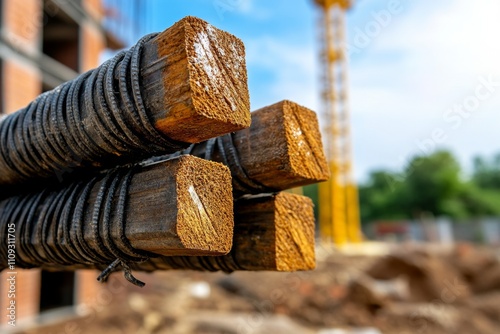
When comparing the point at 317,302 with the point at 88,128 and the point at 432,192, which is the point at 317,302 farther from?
the point at 432,192

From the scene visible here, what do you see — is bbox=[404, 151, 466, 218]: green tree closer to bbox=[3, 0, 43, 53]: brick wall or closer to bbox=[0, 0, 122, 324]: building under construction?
bbox=[0, 0, 122, 324]: building under construction

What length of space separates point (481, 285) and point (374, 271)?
2.44m

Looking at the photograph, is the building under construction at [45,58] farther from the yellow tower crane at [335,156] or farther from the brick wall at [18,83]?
the yellow tower crane at [335,156]

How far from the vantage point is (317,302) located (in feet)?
29.9

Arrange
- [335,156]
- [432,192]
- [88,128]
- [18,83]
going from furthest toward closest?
[432,192], [335,156], [18,83], [88,128]

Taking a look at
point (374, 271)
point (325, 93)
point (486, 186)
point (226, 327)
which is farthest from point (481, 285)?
point (486, 186)

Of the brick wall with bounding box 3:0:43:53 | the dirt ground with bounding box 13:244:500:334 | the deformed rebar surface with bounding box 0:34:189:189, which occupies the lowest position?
the dirt ground with bounding box 13:244:500:334

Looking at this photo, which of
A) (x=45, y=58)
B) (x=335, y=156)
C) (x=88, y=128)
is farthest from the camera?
(x=335, y=156)

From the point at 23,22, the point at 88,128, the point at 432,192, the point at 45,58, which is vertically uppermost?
the point at 23,22

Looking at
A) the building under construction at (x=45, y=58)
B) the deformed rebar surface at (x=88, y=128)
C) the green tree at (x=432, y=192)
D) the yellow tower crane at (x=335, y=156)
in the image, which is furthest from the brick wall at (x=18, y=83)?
the green tree at (x=432, y=192)

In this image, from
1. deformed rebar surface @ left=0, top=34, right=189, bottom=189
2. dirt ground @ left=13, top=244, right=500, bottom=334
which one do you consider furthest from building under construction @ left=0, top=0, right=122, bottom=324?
deformed rebar surface @ left=0, top=34, right=189, bottom=189

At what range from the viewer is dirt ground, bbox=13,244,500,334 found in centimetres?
744

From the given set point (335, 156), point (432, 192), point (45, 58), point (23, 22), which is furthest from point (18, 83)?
point (432, 192)

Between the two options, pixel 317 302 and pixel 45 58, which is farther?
pixel 317 302
